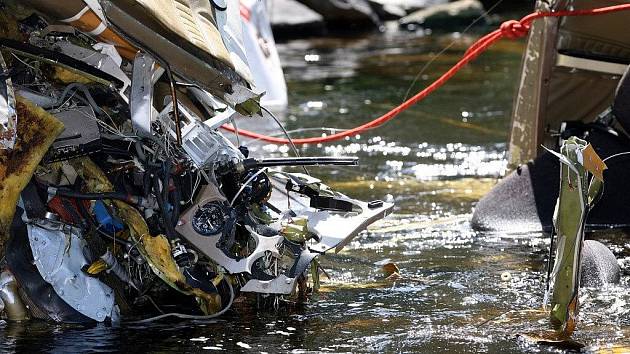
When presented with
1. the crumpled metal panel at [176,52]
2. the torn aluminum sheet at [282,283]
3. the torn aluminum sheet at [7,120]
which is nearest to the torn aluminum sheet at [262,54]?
the crumpled metal panel at [176,52]

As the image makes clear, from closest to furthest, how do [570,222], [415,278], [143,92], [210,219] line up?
1. [570,222]
2. [143,92]
3. [210,219]
4. [415,278]

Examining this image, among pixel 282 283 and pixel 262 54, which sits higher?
pixel 262 54

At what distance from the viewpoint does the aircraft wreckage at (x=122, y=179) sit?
18.8 feet

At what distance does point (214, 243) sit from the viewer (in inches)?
231

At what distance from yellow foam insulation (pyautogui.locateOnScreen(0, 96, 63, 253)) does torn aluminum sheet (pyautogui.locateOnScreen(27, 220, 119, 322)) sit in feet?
0.59

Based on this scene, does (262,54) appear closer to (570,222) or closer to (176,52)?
(176,52)

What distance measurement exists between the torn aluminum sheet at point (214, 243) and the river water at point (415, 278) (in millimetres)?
309

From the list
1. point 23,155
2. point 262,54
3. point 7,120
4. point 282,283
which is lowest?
point 282,283

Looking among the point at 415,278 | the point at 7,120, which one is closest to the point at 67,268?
the point at 7,120

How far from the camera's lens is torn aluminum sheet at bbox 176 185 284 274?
19.3 ft

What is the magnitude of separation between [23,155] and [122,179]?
1.61 ft

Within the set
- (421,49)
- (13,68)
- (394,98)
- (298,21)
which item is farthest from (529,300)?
(298,21)

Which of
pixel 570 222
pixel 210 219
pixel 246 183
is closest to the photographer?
pixel 570 222

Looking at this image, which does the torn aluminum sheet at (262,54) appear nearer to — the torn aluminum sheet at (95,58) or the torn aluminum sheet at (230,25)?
the torn aluminum sheet at (230,25)
